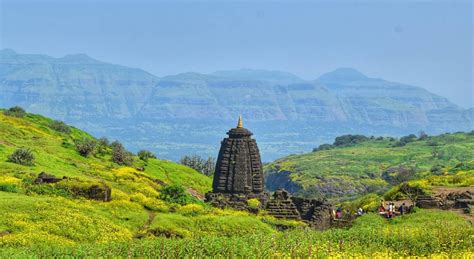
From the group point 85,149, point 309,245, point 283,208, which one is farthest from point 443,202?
point 85,149

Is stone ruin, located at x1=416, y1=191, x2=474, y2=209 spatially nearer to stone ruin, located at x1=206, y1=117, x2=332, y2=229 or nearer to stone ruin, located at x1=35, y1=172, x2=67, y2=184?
stone ruin, located at x1=206, y1=117, x2=332, y2=229

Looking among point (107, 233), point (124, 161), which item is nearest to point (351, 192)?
point (124, 161)

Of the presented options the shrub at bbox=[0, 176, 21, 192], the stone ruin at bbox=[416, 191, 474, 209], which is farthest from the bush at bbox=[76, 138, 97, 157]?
the stone ruin at bbox=[416, 191, 474, 209]

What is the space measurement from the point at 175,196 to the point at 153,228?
15.0m

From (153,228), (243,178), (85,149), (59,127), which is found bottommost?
(153,228)

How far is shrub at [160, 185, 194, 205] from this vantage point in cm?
5953

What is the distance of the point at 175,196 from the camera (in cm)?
6047

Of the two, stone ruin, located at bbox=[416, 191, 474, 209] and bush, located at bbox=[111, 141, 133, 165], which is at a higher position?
bush, located at bbox=[111, 141, 133, 165]

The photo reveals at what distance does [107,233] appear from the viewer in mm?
41938

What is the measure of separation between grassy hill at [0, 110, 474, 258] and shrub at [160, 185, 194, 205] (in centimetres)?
8

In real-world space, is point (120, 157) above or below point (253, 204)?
above

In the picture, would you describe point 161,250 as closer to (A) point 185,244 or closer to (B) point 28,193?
(A) point 185,244

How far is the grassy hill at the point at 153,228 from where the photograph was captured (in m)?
34.5

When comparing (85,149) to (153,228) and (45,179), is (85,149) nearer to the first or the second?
(45,179)
